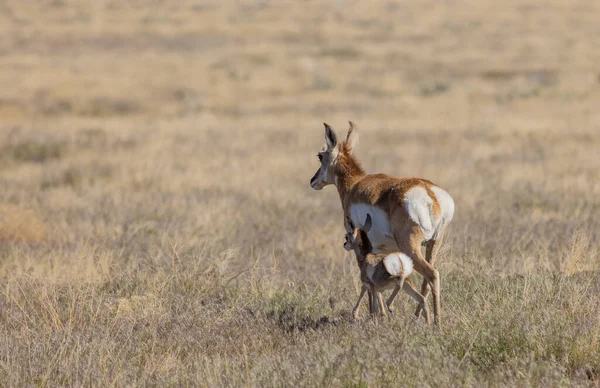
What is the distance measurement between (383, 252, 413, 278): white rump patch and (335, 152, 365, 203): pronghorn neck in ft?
5.58

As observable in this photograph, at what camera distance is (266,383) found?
16.8 ft

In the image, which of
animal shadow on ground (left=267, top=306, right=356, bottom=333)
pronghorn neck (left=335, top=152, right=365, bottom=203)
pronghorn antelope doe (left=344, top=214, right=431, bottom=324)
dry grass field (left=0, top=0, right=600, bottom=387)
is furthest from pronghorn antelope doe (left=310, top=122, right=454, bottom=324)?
animal shadow on ground (left=267, top=306, right=356, bottom=333)

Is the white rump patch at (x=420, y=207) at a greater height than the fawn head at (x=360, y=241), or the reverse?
the white rump patch at (x=420, y=207)

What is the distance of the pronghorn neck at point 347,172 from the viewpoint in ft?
→ 25.4

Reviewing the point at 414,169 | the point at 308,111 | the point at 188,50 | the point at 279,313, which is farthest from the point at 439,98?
the point at 279,313

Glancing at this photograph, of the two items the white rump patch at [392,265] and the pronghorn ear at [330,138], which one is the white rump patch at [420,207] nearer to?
the white rump patch at [392,265]

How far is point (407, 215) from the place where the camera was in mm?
6305

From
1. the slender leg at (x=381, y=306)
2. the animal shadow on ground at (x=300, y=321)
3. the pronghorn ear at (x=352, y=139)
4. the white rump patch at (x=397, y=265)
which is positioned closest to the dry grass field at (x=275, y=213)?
the animal shadow on ground at (x=300, y=321)

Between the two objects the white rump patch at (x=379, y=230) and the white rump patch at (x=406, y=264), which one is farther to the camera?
the white rump patch at (x=379, y=230)

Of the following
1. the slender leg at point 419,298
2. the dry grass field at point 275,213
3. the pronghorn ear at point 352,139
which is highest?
the pronghorn ear at point 352,139

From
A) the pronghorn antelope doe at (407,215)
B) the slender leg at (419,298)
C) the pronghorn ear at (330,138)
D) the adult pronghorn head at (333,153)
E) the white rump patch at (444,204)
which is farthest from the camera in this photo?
the adult pronghorn head at (333,153)

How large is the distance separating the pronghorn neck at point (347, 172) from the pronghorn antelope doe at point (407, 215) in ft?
0.79

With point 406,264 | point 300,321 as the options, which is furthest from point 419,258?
point 300,321

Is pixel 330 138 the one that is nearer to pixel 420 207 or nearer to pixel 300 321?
pixel 420 207
